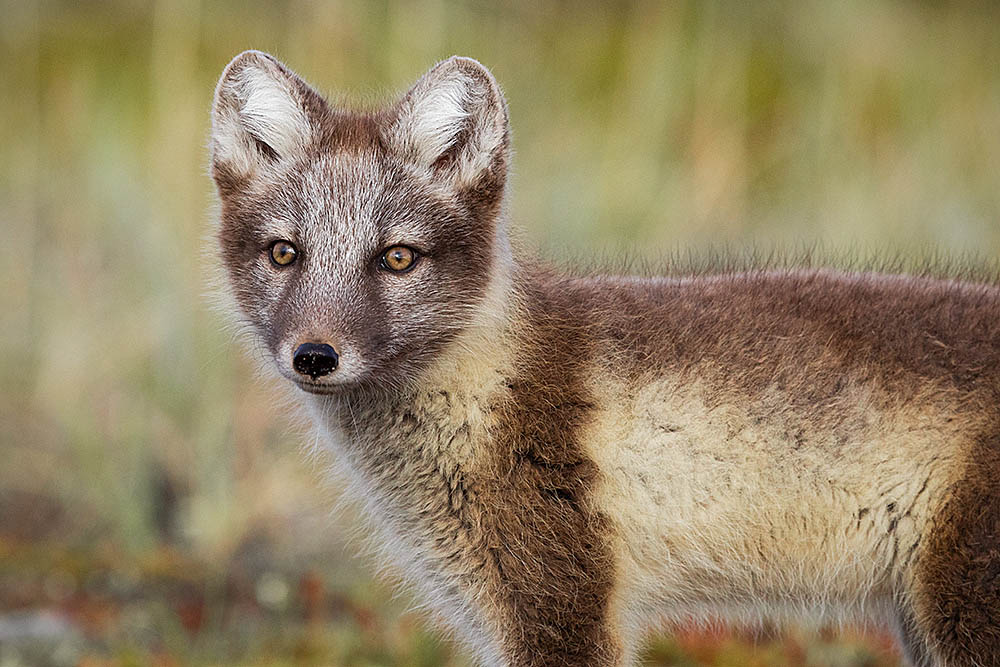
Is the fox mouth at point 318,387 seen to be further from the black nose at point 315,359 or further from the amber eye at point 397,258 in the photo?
the amber eye at point 397,258

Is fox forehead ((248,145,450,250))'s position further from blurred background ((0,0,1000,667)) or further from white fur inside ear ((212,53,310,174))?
blurred background ((0,0,1000,667))

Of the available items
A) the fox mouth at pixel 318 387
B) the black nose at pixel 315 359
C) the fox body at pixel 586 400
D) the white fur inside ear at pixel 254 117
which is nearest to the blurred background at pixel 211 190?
the fox body at pixel 586 400

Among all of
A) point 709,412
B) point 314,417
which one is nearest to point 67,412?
point 314,417

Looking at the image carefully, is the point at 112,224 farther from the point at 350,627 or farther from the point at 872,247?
the point at 872,247

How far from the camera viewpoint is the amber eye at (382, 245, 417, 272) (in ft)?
11.3

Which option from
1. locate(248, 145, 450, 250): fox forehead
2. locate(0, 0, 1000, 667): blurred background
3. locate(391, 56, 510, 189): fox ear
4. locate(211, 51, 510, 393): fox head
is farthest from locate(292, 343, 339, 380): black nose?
locate(0, 0, 1000, 667): blurred background

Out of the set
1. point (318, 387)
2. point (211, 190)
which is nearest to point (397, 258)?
point (318, 387)

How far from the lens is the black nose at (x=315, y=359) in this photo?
10.5 feet

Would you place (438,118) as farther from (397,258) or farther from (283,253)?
(283,253)

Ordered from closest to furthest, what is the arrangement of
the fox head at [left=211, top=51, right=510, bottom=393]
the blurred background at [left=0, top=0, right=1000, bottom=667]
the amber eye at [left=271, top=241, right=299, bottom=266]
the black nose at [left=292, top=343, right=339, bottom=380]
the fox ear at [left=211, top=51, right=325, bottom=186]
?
the black nose at [left=292, top=343, right=339, bottom=380], the fox head at [left=211, top=51, right=510, bottom=393], the amber eye at [left=271, top=241, right=299, bottom=266], the fox ear at [left=211, top=51, right=325, bottom=186], the blurred background at [left=0, top=0, right=1000, bottom=667]

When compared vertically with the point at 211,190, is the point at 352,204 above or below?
above

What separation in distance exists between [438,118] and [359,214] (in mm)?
406

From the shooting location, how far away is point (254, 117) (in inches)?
146

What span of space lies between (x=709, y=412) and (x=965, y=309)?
0.82 m
